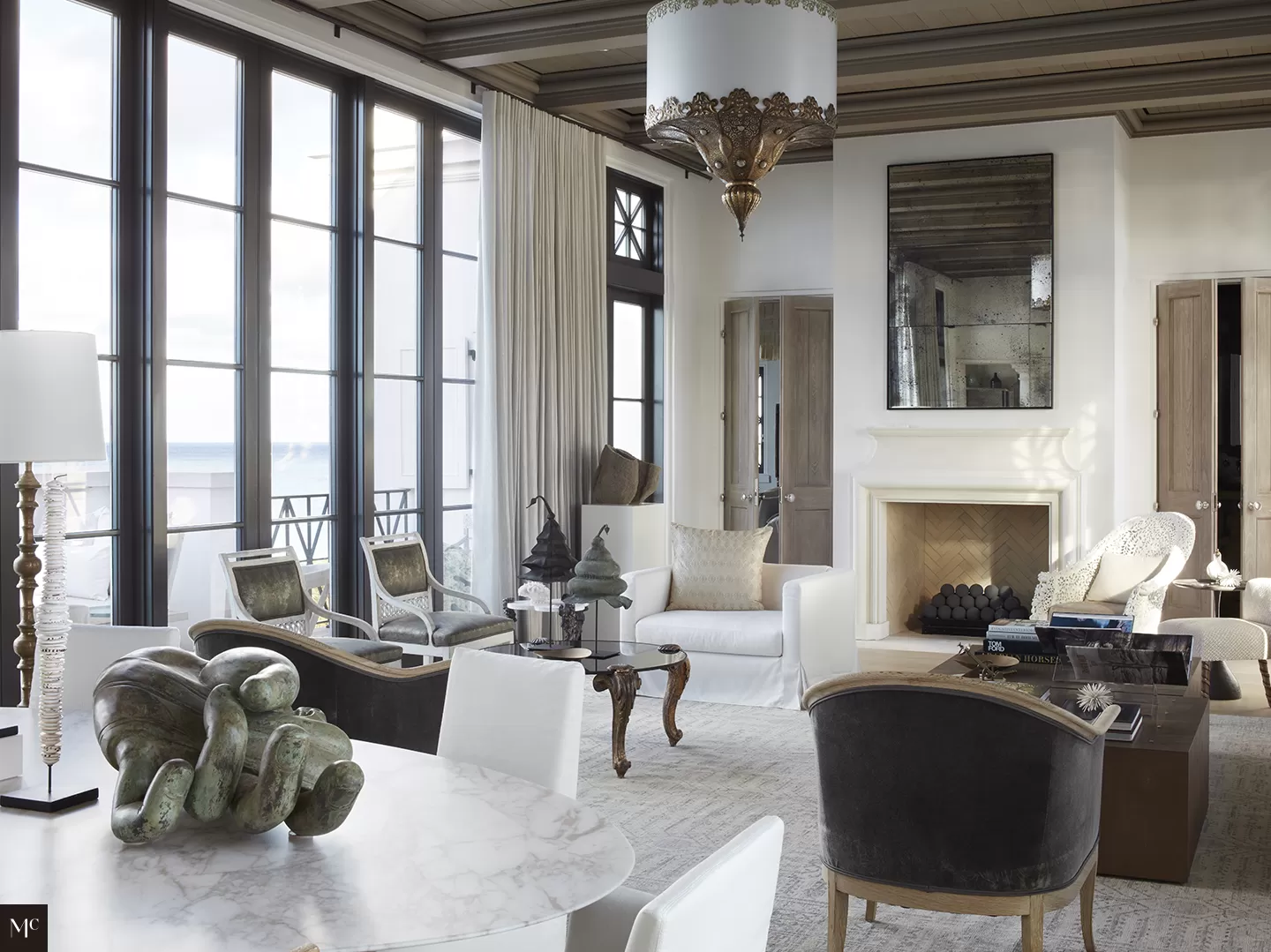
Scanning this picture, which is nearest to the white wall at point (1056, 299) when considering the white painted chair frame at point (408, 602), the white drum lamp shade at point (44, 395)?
the white painted chair frame at point (408, 602)

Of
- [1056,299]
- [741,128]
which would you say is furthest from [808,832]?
[1056,299]

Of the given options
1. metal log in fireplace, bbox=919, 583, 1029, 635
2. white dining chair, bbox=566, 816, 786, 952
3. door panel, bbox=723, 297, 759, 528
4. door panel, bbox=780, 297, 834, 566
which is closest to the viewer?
white dining chair, bbox=566, 816, 786, 952

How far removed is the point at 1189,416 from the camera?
8.26 metres

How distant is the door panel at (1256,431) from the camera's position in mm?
8023

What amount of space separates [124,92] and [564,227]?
9.89ft

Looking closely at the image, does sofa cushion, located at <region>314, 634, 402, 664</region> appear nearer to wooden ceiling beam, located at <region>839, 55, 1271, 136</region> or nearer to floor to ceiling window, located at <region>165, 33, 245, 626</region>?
floor to ceiling window, located at <region>165, 33, 245, 626</region>

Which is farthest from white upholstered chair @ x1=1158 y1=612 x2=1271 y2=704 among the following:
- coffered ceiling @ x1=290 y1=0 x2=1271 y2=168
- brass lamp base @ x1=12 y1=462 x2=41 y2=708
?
brass lamp base @ x1=12 y1=462 x2=41 y2=708

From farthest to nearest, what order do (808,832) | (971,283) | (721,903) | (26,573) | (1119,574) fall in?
(971,283)
(1119,574)
(808,832)
(26,573)
(721,903)

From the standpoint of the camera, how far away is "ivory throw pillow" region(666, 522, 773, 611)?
6633mm

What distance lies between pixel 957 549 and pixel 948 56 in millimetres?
3645

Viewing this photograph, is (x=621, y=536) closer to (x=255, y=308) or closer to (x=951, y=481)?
(x=951, y=481)

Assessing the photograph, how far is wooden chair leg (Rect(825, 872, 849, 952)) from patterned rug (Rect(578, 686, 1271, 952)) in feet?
0.68

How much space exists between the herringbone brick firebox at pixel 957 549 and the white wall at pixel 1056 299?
0.45 metres

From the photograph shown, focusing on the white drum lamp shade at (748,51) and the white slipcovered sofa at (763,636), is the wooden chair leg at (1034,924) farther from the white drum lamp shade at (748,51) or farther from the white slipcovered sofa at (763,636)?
the white slipcovered sofa at (763,636)
